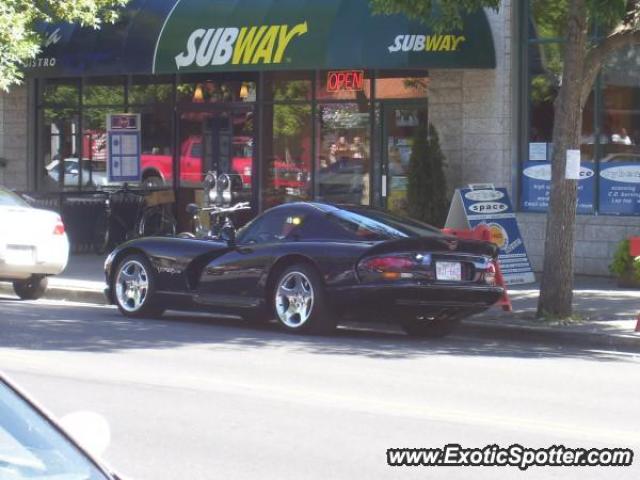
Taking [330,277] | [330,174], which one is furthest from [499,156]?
[330,277]

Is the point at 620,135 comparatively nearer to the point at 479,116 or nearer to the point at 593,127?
the point at 593,127

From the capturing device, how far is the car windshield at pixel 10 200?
16.8 metres

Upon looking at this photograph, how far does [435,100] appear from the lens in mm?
20156

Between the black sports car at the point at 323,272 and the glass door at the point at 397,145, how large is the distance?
6986mm

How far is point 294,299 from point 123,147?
458 inches

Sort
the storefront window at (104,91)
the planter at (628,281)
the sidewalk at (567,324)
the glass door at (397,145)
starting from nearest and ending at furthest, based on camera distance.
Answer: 1. the sidewalk at (567,324)
2. the planter at (628,281)
3. the glass door at (397,145)
4. the storefront window at (104,91)

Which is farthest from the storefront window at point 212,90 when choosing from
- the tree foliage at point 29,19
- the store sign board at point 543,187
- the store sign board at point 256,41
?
the store sign board at point 543,187

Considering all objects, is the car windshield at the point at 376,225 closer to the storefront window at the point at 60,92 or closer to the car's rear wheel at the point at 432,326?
Answer: the car's rear wheel at the point at 432,326

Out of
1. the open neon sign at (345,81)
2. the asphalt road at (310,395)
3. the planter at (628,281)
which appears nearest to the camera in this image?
the asphalt road at (310,395)

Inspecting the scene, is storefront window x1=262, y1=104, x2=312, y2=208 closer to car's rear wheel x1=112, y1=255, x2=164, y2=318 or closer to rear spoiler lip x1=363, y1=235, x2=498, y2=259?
car's rear wheel x1=112, y1=255, x2=164, y2=318

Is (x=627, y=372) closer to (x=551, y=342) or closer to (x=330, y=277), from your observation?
(x=551, y=342)

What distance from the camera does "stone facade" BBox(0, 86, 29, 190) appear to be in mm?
25484

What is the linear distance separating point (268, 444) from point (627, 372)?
447cm

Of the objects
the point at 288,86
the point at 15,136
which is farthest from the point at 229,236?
the point at 15,136
